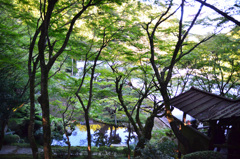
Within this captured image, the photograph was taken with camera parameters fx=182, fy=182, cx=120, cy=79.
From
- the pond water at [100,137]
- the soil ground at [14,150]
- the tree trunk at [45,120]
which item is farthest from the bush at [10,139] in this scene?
the tree trunk at [45,120]

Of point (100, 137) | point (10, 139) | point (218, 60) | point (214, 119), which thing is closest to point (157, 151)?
point (214, 119)

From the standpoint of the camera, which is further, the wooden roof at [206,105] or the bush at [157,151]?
the bush at [157,151]

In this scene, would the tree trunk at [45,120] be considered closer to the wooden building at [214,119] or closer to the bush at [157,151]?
the bush at [157,151]

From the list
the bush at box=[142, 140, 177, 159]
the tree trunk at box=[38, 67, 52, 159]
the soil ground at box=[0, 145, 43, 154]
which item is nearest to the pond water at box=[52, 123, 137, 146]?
the soil ground at box=[0, 145, 43, 154]

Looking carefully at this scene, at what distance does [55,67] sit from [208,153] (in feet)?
32.1

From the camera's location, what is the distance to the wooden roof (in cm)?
406

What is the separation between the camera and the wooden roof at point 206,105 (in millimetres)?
4059

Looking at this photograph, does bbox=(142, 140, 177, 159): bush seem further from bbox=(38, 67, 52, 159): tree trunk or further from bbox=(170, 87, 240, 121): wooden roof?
bbox=(38, 67, 52, 159): tree trunk

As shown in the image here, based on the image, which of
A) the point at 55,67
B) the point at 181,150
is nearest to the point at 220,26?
the point at 181,150

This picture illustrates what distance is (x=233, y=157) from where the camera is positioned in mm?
4555

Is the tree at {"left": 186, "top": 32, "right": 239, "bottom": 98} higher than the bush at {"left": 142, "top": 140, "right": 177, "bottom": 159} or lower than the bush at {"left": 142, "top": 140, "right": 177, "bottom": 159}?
higher

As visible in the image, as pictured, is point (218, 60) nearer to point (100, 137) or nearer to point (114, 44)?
point (114, 44)

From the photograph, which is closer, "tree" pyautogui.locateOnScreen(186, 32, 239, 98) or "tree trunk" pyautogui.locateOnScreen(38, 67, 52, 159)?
"tree trunk" pyautogui.locateOnScreen(38, 67, 52, 159)

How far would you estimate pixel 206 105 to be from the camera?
16.2 ft
